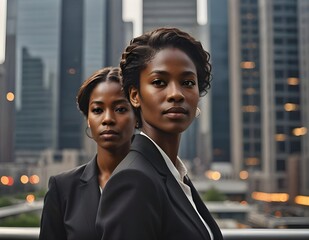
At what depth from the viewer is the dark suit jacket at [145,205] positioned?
0.65 metres

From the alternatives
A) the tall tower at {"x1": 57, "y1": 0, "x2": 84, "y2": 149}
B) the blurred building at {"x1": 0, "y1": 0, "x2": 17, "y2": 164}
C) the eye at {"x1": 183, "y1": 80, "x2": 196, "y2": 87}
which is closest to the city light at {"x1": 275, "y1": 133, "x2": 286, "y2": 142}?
the tall tower at {"x1": 57, "y1": 0, "x2": 84, "y2": 149}

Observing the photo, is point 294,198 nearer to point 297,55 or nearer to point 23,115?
point 297,55

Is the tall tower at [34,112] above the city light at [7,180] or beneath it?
above

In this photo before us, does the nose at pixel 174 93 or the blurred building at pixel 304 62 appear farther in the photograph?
the blurred building at pixel 304 62

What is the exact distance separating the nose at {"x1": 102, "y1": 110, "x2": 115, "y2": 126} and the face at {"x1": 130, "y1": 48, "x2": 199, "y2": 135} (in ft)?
0.93

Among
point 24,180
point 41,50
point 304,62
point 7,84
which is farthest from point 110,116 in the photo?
point 304,62

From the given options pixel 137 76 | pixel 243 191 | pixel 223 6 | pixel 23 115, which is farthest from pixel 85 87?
pixel 223 6

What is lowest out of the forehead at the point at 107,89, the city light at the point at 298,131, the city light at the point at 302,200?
the city light at the point at 302,200

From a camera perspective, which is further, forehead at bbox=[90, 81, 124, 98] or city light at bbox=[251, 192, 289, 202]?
city light at bbox=[251, 192, 289, 202]

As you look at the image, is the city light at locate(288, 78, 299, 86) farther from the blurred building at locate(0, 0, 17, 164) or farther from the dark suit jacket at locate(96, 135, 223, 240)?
the dark suit jacket at locate(96, 135, 223, 240)

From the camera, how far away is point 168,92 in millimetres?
752

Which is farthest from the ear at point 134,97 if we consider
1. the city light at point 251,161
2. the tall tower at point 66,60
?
the city light at point 251,161

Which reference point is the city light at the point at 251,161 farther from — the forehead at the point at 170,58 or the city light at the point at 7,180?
the forehead at the point at 170,58

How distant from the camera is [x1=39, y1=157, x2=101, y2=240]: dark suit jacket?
3.19ft
